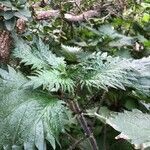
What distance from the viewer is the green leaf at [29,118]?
41.6 inches

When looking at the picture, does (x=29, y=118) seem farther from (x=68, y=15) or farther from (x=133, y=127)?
(x=68, y=15)

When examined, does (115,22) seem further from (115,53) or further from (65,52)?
(65,52)

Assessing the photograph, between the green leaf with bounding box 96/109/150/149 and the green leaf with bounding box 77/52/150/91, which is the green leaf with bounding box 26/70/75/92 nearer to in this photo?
the green leaf with bounding box 77/52/150/91

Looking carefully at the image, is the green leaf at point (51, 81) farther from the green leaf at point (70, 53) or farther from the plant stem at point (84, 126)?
the green leaf at point (70, 53)

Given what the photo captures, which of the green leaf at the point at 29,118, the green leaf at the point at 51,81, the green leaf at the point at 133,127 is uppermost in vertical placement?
the green leaf at the point at 51,81

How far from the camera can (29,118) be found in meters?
1.07

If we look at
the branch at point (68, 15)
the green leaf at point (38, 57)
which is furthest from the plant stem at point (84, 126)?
the branch at point (68, 15)

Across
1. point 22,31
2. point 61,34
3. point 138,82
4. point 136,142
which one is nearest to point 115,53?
point 61,34

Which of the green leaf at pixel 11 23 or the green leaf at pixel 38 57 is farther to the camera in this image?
the green leaf at pixel 11 23

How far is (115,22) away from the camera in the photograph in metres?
1.95

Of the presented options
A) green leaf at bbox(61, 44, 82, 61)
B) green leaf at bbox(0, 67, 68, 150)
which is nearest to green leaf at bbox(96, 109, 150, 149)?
green leaf at bbox(0, 67, 68, 150)

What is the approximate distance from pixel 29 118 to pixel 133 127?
0.83ft

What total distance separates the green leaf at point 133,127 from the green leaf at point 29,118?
13cm

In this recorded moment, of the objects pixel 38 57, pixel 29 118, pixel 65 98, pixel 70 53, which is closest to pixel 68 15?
pixel 70 53
